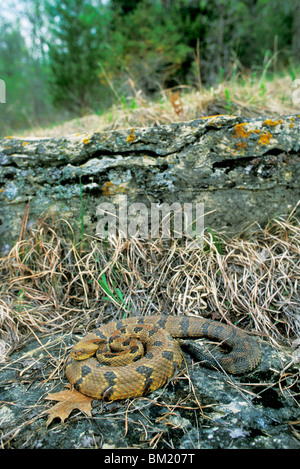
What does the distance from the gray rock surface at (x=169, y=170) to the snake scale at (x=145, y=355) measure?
1.15m

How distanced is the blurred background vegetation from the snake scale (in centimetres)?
384

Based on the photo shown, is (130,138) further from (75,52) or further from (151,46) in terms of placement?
(75,52)

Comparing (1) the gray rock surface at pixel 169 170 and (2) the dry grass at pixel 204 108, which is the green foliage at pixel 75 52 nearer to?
(2) the dry grass at pixel 204 108

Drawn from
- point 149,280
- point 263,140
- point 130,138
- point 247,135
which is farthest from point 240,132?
point 149,280

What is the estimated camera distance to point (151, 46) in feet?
26.4

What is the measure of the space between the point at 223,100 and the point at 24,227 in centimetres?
317

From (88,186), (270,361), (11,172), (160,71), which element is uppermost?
(160,71)

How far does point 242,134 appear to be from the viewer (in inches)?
126

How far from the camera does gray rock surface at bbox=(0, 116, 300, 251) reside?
320cm

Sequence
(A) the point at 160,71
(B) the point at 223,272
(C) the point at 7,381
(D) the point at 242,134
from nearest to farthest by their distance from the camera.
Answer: (C) the point at 7,381
(B) the point at 223,272
(D) the point at 242,134
(A) the point at 160,71

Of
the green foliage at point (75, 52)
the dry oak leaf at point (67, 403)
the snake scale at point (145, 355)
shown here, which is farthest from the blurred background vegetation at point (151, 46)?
the dry oak leaf at point (67, 403)

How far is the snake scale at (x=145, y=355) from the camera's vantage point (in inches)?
83.3
